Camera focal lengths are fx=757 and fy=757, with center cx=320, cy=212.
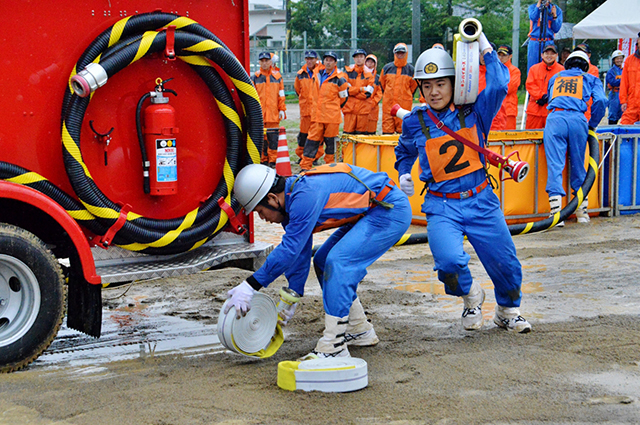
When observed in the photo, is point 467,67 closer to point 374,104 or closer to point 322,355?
point 322,355

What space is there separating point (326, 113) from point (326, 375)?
1021 cm

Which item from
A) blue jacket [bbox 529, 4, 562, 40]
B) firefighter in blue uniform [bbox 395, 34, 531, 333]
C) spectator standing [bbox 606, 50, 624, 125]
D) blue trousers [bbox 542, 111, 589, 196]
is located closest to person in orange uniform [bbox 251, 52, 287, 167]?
blue jacket [bbox 529, 4, 562, 40]

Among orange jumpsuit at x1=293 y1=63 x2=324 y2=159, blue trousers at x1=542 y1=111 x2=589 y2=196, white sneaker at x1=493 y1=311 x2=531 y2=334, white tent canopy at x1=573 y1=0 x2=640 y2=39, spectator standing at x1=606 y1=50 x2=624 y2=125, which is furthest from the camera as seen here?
spectator standing at x1=606 y1=50 x2=624 y2=125

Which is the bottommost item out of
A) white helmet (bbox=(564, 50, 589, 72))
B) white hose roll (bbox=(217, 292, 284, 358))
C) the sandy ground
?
the sandy ground

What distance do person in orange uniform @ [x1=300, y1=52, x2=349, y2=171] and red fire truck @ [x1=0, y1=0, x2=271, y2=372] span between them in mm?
8663

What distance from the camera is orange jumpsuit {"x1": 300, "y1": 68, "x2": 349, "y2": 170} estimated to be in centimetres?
1408

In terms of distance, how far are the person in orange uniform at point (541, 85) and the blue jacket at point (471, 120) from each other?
275 inches

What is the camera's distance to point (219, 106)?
5281mm

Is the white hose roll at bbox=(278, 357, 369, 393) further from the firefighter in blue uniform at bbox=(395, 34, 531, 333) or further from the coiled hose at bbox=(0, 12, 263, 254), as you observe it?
the coiled hose at bbox=(0, 12, 263, 254)

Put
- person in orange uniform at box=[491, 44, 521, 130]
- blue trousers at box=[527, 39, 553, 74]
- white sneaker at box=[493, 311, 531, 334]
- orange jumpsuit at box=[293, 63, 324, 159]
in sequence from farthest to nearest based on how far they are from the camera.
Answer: orange jumpsuit at box=[293, 63, 324, 159], blue trousers at box=[527, 39, 553, 74], person in orange uniform at box=[491, 44, 521, 130], white sneaker at box=[493, 311, 531, 334]

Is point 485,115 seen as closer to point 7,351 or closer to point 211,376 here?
point 211,376

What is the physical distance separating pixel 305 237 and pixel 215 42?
159cm

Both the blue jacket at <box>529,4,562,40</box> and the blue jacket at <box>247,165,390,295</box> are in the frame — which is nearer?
the blue jacket at <box>247,165,390,295</box>

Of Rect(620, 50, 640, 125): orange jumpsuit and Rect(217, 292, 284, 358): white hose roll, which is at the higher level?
Rect(620, 50, 640, 125): orange jumpsuit
